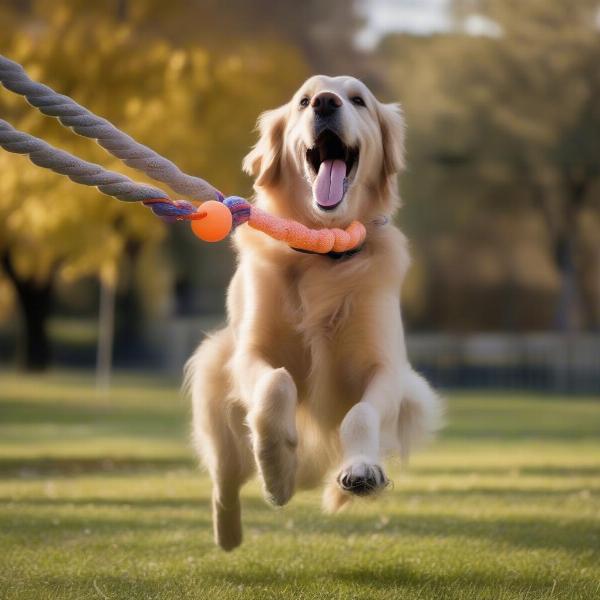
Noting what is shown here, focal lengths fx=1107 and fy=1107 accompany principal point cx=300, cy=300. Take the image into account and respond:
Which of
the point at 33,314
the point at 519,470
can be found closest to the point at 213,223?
the point at 519,470

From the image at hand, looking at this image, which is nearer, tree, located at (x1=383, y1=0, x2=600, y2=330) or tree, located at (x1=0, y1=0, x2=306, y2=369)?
tree, located at (x1=0, y1=0, x2=306, y2=369)

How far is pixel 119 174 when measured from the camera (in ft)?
14.9

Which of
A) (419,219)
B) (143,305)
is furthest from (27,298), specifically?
(419,219)

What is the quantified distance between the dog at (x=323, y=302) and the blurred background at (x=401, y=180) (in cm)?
1149

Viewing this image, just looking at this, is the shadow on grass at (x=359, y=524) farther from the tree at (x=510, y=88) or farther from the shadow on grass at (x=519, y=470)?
the tree at (x=510, y=88)

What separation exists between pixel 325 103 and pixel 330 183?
357 mm

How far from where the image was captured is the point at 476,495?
27.0 ft

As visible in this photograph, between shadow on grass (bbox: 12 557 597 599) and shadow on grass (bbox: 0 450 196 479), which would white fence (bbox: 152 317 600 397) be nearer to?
shadow on grass (bbox: 0 450 196 479)

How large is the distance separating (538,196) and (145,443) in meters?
15.5

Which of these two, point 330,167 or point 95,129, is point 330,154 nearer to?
point 330,167

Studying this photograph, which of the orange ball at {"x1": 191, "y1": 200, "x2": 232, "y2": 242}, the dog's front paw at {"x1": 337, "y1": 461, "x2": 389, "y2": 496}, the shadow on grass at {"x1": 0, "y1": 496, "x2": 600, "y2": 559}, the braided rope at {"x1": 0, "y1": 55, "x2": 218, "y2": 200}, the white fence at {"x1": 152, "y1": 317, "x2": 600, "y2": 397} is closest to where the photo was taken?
the dog's front paw at {"x1": 337, "y1": 461, "x2": 389, "y2": 496}

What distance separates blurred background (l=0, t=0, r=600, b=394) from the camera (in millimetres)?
17156

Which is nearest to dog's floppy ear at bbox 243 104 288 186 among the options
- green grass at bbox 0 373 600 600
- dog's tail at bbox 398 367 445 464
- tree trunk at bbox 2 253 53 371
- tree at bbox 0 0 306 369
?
dog's tail at bbox 398 367 445 464

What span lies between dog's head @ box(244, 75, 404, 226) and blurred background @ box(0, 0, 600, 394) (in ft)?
37.4
